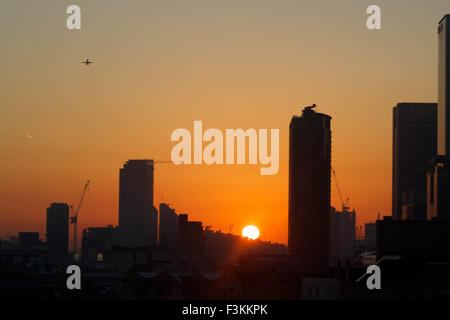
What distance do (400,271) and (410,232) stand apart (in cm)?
2694
